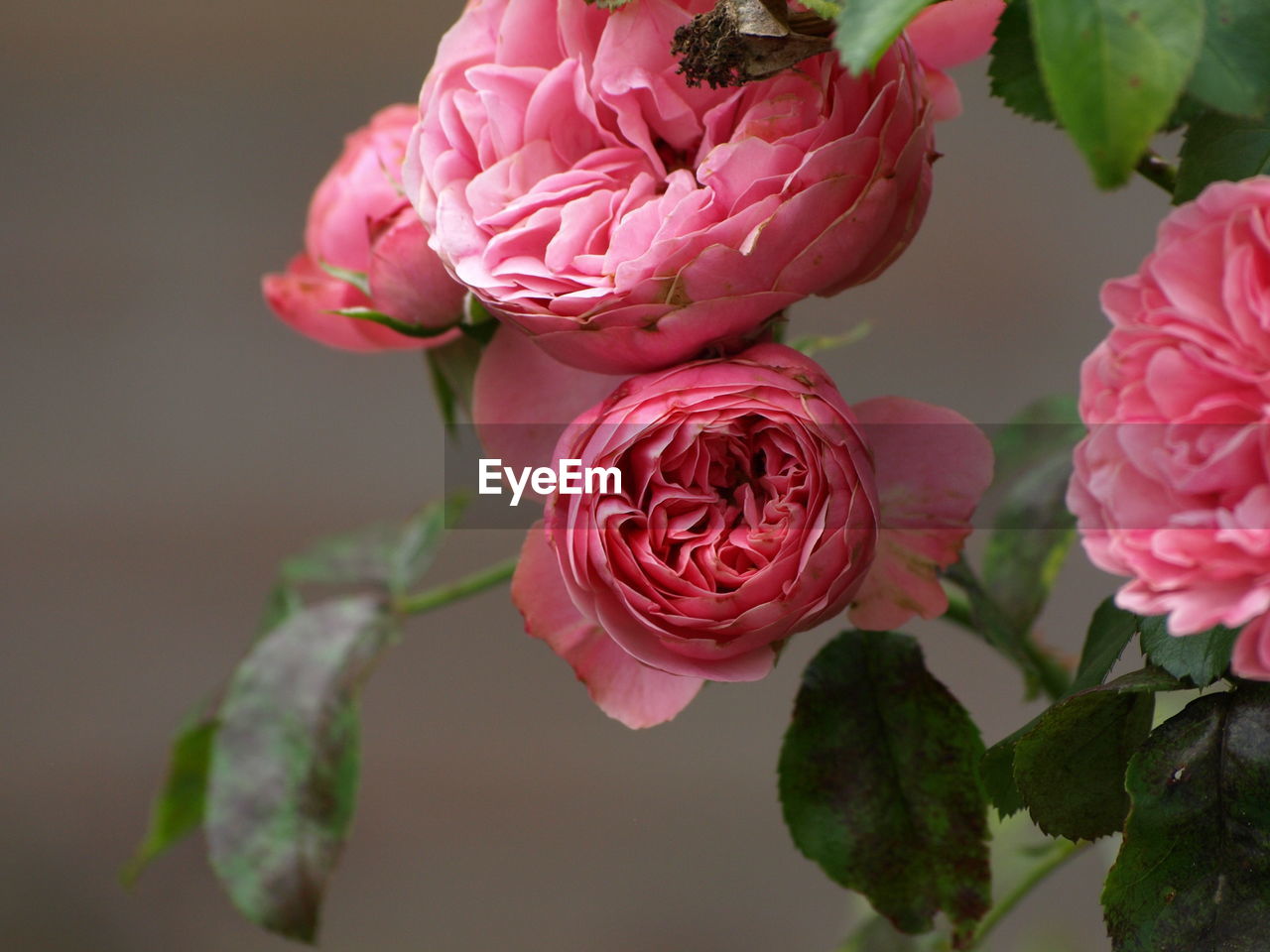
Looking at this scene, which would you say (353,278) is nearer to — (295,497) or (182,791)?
(182,791)

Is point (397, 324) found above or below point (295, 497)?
above

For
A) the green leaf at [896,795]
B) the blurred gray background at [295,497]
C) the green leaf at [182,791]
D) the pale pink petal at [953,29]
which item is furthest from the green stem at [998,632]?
the blurred gray background at [295,497]

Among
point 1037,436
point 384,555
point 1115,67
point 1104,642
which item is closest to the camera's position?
point 1115,67

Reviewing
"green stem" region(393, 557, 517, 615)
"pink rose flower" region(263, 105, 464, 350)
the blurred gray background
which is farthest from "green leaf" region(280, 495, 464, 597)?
the blurred gray background

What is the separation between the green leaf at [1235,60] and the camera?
181 mm

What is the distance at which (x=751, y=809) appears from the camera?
3.05ft

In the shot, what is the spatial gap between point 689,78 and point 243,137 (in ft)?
2.63

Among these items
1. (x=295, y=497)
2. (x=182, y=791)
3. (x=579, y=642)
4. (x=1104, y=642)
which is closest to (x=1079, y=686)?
(x=1104, y=642)

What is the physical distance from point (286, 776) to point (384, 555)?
13 cm

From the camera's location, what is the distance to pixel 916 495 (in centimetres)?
25

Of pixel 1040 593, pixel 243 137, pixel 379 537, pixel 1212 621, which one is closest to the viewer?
pixel 1212 621

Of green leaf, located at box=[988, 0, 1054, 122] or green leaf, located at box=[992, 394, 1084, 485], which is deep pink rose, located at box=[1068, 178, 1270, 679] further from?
green leaf, located at box=[992, 394, 1084, 485]

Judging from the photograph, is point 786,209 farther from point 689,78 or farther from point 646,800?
point 646,800

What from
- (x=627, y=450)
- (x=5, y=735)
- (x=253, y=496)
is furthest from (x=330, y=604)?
(x=5, y=735)
